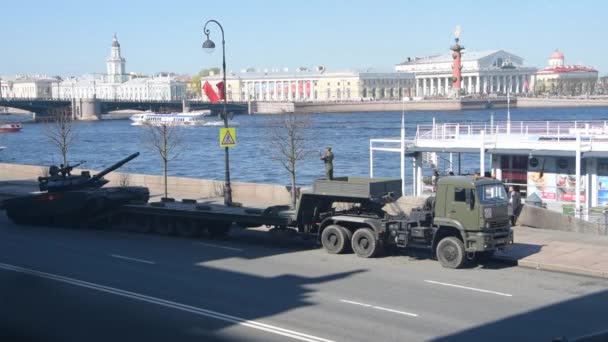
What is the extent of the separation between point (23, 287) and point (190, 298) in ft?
12.5

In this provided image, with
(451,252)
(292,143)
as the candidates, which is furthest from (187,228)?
(292,143)

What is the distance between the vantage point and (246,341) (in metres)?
12.6

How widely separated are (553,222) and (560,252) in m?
4.46

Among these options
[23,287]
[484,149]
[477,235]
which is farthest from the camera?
[484,149]

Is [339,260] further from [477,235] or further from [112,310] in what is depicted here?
[112,310]

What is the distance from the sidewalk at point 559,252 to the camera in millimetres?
18438

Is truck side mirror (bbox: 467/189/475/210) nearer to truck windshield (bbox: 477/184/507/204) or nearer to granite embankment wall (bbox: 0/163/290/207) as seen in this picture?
truck windshield (bbox: 477/184/507/204)

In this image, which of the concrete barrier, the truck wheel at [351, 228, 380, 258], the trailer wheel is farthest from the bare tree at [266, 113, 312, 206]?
the truck wheel at [351, 228, 380, 258]

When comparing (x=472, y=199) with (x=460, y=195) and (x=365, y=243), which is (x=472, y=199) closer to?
(x=460, y=195)

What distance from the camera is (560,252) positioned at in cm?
2017

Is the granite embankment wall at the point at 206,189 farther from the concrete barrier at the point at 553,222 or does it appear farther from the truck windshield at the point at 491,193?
the truck windshield at the point at 491,193

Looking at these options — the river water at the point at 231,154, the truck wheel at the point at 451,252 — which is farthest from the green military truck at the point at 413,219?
the river water at the point at 231,154

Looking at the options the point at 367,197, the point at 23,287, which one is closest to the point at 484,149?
the point at 367,197

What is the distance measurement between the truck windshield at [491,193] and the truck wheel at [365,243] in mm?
2799
